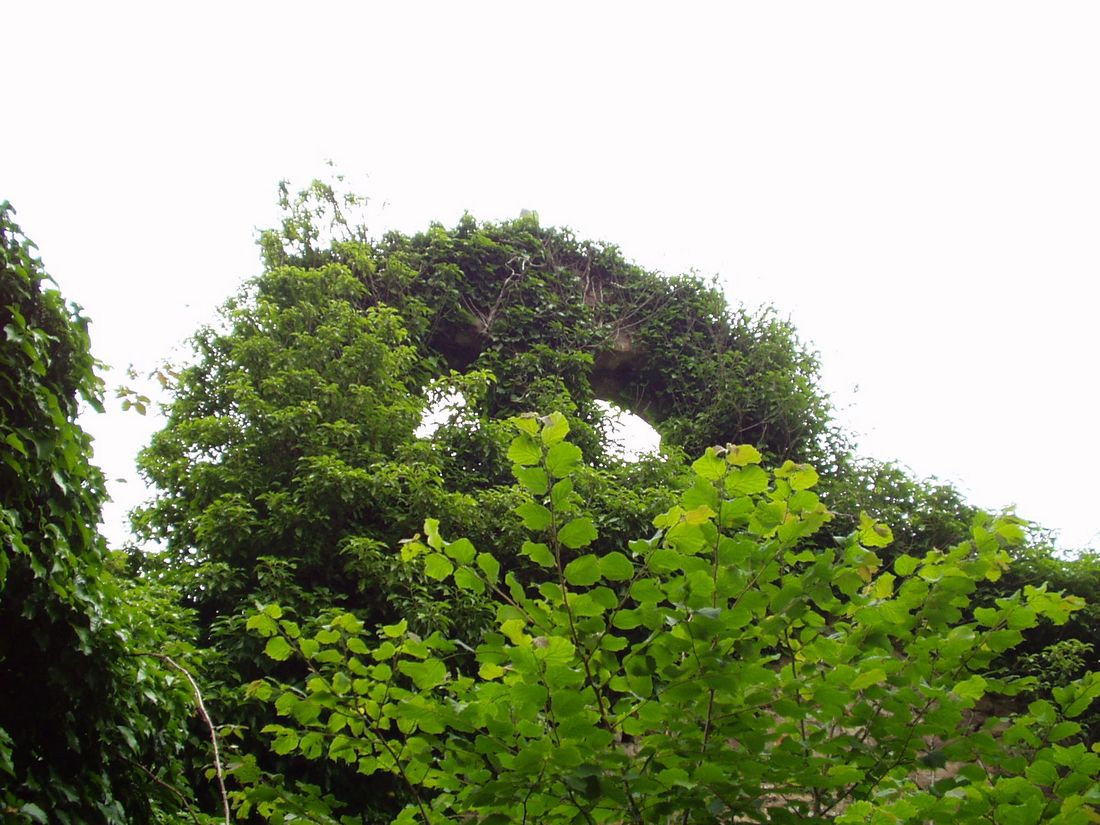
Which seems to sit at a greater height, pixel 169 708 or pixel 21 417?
pixel 21 417

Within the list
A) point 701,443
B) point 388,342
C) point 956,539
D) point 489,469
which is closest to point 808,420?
point 701,443

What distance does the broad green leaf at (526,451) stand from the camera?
1.83 m

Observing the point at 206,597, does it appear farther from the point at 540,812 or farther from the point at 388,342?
the point at 540,812

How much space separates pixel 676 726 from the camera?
1987 mm

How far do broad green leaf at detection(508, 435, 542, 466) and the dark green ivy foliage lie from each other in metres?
1.74

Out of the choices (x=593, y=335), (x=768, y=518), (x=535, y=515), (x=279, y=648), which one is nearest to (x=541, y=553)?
(x=535, y=515)

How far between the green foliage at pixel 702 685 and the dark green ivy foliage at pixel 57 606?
103 centimetres

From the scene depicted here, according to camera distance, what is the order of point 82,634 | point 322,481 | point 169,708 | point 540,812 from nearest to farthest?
point 540,812
point 82,634
point 169,708
point 322,481

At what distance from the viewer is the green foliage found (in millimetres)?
1826

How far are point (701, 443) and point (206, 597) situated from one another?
5022mm

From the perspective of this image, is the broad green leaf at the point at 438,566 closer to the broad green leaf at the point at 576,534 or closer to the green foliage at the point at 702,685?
the green foliage at the point at 702,685

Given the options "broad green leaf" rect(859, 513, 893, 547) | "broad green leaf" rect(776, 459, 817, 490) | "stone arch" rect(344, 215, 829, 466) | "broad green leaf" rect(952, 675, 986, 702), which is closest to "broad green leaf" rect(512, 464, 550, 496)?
"broad green leaf" rect(776, 459, 817, 490)

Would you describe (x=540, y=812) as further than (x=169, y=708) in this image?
No

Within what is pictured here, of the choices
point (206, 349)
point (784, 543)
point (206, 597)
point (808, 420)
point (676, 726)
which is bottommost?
point (676, 726)
